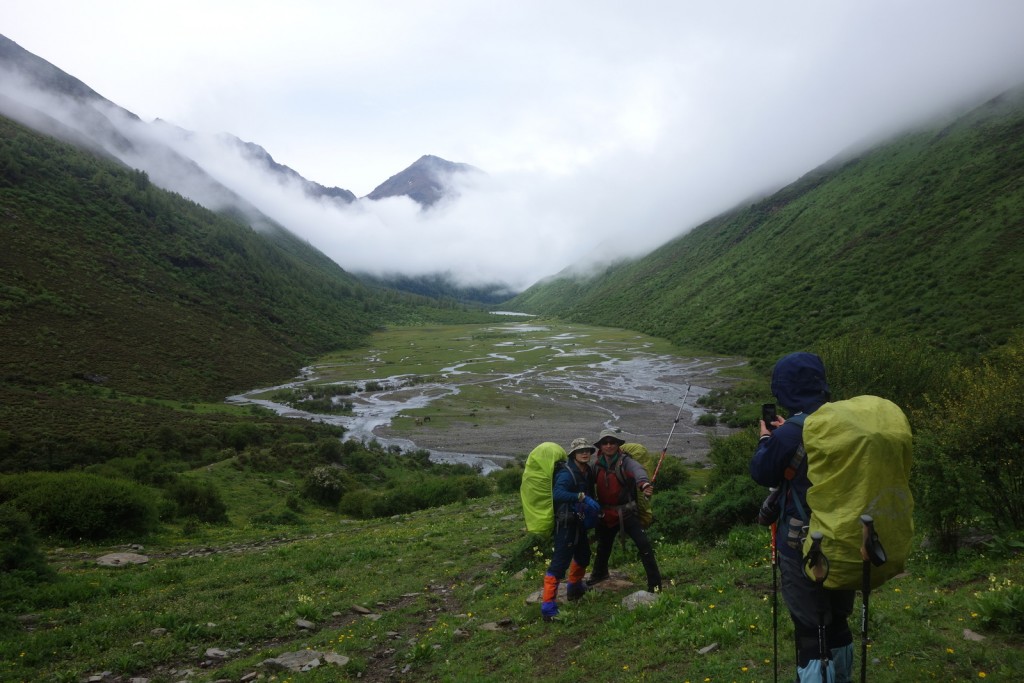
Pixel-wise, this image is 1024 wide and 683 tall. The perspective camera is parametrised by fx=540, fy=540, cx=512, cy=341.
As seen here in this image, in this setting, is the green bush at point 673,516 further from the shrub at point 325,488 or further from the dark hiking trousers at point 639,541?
the shrub at point 325,488

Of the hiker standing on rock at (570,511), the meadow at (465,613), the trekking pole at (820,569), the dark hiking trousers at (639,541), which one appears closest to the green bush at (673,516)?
the meadow at (465,613)

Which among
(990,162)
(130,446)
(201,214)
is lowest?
(130,446)

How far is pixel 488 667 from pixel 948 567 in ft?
22.5

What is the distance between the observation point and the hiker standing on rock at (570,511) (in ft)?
26.9

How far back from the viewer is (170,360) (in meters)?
79.4

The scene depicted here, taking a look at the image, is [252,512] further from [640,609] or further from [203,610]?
[640,609]

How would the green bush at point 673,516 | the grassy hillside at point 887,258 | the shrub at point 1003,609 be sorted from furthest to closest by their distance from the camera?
the grassy hillside at point 887,258, the green bush at point 673,516, the shrub at point 1003,609

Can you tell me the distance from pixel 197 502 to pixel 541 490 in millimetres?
23110

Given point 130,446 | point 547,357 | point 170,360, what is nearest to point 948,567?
point 130,446

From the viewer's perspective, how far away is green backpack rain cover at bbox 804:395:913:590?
3.95 m

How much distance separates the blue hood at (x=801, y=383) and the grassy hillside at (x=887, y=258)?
5571 centimetres

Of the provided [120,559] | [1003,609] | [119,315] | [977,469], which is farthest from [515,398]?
[1003,609]

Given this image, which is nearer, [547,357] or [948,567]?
[948,567]

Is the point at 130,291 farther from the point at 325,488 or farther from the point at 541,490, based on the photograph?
the point at 541,490
